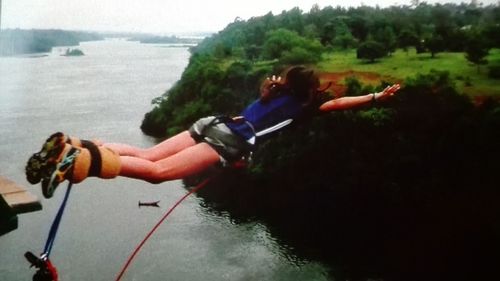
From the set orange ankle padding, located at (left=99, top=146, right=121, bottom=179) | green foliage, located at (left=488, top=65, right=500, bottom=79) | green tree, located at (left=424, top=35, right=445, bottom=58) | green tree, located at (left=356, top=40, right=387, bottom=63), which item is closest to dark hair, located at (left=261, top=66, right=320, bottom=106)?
orange ankle padding, located at (left=99, top=146, right=121, bottom=179)

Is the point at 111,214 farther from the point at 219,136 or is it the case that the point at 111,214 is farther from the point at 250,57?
the point at 219,136

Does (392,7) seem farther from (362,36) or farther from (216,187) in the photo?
(216,187)

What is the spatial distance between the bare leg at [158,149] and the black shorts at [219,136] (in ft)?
0.11

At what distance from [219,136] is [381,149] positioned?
16811 mm

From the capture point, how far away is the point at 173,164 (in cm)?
127

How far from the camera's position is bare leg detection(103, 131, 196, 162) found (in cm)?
131

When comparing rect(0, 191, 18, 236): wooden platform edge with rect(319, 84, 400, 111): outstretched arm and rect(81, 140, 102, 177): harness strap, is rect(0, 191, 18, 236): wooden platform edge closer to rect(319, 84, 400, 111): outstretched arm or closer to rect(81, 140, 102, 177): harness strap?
rect(81, 140, 102, 177): harness strap

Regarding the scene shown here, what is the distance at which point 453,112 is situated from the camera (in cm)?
1523

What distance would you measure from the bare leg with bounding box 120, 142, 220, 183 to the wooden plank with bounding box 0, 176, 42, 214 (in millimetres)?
1306

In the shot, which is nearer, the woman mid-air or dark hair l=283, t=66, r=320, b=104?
the woman mid-air

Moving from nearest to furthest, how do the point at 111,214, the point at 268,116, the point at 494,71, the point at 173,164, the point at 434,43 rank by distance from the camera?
the point at 173,164 → the point at 268,116 → the point at 494,71 → the point at 434,43 → the point at 111,214

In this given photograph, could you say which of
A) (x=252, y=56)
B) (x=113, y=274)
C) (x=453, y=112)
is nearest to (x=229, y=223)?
(x=113, y=274)

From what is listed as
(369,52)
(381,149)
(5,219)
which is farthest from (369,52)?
(5,219)

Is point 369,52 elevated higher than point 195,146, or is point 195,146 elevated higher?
point 195,146
